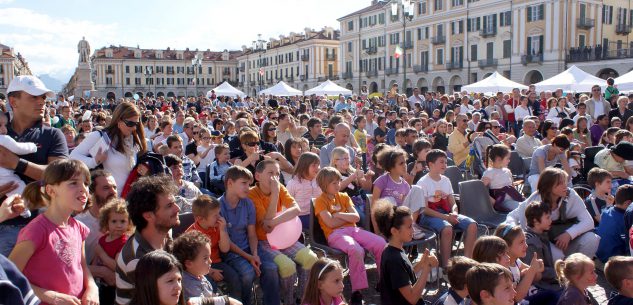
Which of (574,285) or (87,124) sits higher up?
(87,124)

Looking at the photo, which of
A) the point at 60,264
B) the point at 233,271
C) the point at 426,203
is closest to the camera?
the point at 60,264

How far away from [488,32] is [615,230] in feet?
161

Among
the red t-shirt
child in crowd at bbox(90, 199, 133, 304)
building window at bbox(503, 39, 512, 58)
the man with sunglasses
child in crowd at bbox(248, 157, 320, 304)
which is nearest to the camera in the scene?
child in crowd at bbox(90, 199, 133, 304)

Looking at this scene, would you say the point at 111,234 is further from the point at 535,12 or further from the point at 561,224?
the point at 535,12

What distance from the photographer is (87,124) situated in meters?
10.3

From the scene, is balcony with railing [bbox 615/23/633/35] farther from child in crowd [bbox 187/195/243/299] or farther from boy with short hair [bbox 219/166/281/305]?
child in crowd [bbox 187/195/243/299]

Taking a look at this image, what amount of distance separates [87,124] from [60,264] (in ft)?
26.1

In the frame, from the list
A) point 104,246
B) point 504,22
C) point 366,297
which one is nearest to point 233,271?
point 104,246

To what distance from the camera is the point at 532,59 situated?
4588 cm

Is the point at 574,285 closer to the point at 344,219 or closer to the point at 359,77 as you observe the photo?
the point at 344,219

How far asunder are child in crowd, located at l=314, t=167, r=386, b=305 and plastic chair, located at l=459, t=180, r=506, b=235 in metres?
1.71

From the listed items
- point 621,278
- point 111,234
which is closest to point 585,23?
point 621,278

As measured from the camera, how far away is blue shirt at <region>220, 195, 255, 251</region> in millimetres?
4812

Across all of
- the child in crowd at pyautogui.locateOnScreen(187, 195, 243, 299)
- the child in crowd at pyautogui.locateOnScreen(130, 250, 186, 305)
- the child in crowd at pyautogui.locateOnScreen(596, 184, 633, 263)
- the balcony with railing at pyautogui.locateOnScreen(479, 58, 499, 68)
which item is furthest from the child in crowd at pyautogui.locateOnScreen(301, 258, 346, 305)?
the balcony with railing at pyautogui.locateOnScreen(479, 58, 499, 68)
